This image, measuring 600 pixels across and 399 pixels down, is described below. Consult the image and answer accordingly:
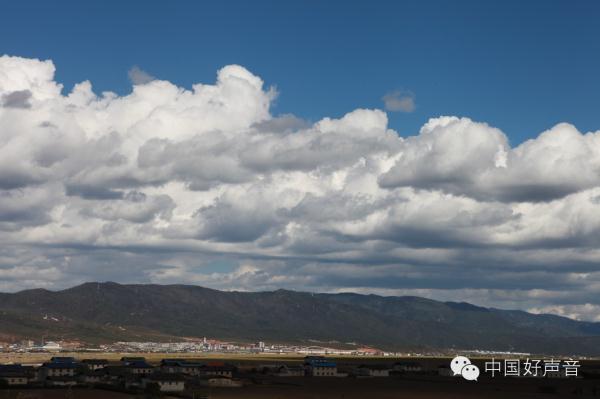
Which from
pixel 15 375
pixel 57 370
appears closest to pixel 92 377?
pixel 57 370

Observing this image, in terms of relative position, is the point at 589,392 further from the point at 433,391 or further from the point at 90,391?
the point at 90,391

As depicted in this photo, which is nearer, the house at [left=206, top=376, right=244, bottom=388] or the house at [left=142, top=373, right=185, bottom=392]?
the house at [left=142, top=373, right=185, bottom=392]

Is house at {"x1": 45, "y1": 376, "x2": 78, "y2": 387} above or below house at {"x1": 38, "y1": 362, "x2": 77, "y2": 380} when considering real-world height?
below

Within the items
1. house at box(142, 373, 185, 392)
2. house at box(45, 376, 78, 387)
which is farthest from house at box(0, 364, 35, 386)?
house at box(142, 373, 185, 392)

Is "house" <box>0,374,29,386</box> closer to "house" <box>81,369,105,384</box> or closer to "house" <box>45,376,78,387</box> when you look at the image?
"house" <box>45,376,78,387</box>

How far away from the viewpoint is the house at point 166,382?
158m

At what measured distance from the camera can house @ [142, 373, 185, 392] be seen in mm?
157750

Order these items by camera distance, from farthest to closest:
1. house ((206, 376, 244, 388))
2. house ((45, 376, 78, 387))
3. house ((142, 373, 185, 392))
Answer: house ((206, 376, 244, 388))
house ((45, 376, 78, 387))
house ((142, 373, 185, 392))

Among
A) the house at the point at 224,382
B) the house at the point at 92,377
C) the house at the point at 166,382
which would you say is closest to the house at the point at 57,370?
the house at the point at 92,377

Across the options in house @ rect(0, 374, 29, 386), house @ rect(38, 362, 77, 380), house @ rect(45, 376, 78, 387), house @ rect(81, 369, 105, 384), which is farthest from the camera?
house @ rect(38, 362, 77, 380)

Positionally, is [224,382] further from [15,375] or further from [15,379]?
[15,375]

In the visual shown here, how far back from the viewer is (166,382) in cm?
15950

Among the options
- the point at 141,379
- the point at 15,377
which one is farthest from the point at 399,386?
the point at 15,377

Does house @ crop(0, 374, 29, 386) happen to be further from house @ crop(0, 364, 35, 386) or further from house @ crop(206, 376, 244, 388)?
house @ crop(206, 376, 244, 388)
